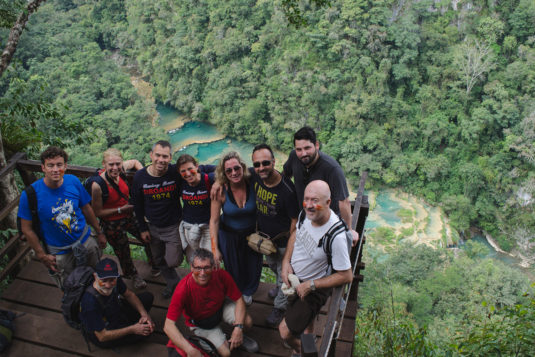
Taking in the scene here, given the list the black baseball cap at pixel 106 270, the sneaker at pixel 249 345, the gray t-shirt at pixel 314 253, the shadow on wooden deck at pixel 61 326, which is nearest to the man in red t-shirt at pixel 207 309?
the sneaker at pixel 249 345

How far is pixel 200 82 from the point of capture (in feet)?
130

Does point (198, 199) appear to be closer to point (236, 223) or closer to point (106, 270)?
point (236, 223)

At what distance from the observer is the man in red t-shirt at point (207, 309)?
2.52 meters

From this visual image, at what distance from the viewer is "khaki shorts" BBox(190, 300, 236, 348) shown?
2.66 metres

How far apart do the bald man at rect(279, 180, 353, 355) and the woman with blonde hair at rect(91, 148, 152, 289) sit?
1.48 metres

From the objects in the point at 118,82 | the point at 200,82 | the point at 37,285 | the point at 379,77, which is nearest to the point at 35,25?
the point at 118,82

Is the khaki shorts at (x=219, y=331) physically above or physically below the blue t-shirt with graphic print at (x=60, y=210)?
below

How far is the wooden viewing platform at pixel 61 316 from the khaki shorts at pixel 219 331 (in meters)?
0.20

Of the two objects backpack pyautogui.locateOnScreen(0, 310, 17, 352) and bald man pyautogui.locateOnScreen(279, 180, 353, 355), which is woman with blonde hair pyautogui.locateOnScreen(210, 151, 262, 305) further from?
backpack pyautogui.locateOnScreen(0, 310, 17, 352)

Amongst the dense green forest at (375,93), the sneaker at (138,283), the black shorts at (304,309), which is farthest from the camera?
the dense green forest at (375,93)

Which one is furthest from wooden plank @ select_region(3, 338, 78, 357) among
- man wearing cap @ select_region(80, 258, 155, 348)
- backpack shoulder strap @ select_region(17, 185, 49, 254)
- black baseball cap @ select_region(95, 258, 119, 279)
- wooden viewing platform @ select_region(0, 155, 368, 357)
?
backpack shoulder strap @ select_region(17, 185, 49, 254)

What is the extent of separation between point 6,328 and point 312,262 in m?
2.24

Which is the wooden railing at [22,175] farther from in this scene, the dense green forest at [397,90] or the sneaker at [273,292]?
the dense green forest at [397,90]

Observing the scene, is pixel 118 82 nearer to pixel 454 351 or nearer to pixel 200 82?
pixel 200 82
